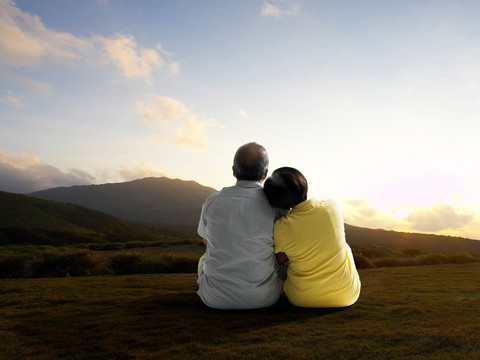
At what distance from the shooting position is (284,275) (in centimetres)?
441

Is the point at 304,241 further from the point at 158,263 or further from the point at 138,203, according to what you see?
the point at 138,203

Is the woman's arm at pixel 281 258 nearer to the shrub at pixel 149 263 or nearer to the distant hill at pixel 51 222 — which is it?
the shrub at pixel 149 263

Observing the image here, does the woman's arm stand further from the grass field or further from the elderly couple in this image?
the grass field

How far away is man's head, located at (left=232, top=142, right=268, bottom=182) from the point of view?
4117 mm

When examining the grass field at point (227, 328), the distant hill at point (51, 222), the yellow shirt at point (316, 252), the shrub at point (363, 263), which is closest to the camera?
the grass field at point (227, 328)

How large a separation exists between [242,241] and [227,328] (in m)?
0.96

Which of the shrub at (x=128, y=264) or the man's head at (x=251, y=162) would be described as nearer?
the man's head at (x=251, y=162)

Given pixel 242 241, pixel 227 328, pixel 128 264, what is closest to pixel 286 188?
pixel 242 241

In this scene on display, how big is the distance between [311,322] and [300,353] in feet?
2.99

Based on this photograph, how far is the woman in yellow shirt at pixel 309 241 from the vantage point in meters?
3.83

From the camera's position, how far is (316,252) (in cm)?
383

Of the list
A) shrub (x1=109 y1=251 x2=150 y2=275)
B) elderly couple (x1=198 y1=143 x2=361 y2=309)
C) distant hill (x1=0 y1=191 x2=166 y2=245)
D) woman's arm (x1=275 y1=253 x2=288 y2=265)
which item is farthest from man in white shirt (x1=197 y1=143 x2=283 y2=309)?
distant hill (x1=0 y1=191 x2=166 y2=245)

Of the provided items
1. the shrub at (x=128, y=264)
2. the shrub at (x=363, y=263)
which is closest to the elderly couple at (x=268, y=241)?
the shrub at (x=128, y=264)

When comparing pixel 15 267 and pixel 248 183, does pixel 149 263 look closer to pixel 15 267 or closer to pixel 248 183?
pixel 15 267
